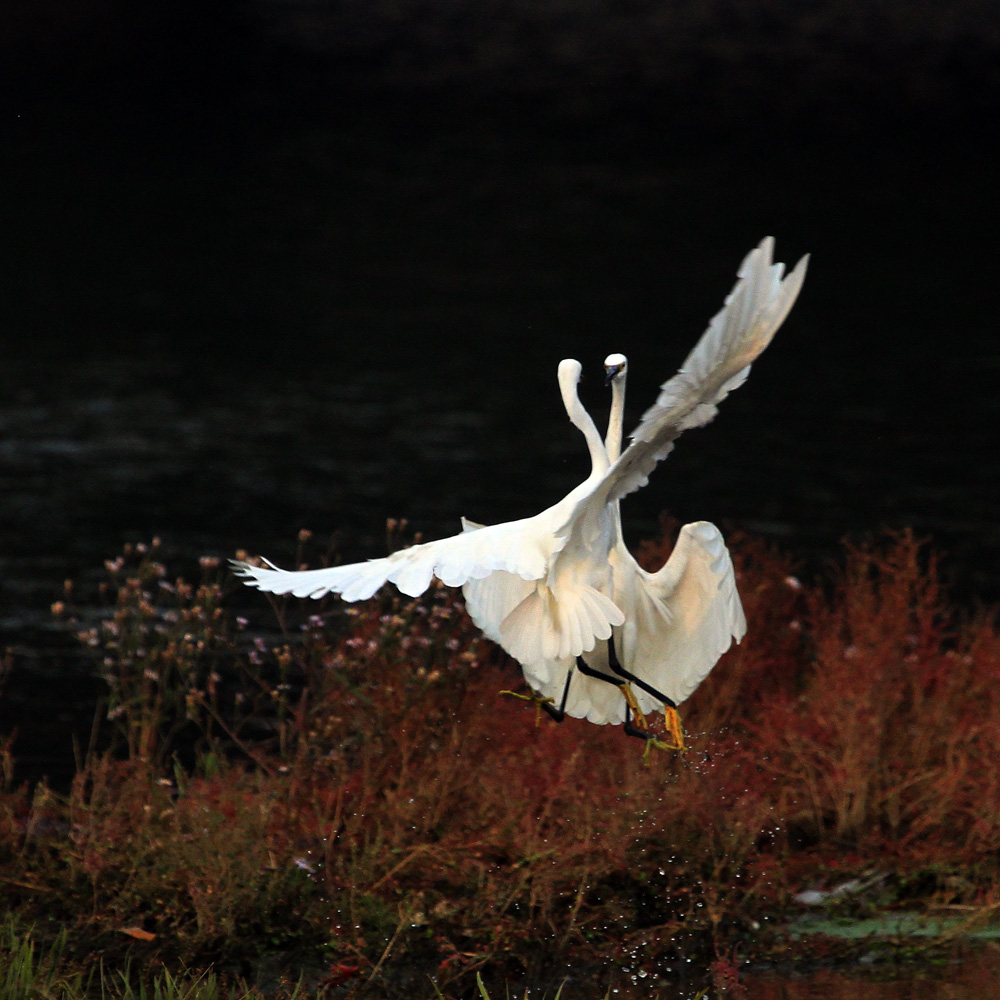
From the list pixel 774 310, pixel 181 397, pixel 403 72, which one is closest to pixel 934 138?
pixel 403 72

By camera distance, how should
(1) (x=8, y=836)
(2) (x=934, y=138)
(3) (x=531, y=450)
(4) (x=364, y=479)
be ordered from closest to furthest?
(1) (x=8, y=836) → (4) (x=364, y=479) → (3) (x=531, y=450) → (2) (x=934, y=138)

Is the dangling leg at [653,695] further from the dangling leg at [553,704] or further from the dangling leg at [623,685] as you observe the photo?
the dangling leg at [553,704]

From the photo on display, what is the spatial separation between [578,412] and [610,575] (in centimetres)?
61

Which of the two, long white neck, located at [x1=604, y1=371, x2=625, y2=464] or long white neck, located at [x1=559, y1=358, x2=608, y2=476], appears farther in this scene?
long white neck, located at [x1=604, y1=371, x2=625, y2=464]

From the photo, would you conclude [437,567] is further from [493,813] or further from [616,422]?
[493,813]

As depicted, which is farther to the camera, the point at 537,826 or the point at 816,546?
the point at 816,546

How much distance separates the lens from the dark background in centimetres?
1684

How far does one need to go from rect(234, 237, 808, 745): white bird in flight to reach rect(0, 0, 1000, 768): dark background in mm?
6687

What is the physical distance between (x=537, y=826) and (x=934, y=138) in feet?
144

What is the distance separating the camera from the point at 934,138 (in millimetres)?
48719

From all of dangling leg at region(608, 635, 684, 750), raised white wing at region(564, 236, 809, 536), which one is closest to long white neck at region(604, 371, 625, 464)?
raised white wing at region(564, 236, 809, 536)

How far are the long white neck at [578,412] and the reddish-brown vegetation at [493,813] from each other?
2453 millimetres

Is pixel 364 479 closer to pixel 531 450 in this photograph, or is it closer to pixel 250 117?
pixel 531 450

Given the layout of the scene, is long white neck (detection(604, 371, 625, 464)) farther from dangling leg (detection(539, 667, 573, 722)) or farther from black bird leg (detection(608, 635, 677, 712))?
dangling leg (detection(539, 667, 573, 722))
